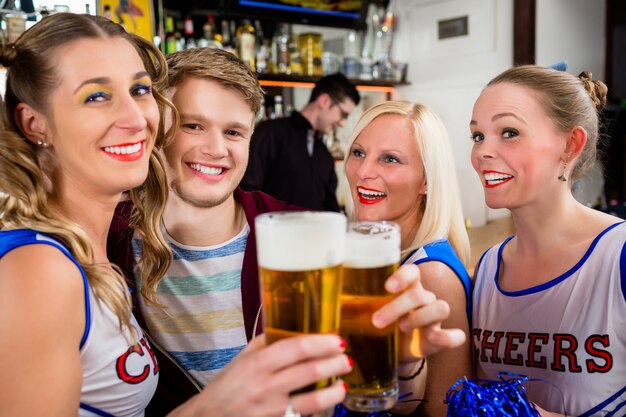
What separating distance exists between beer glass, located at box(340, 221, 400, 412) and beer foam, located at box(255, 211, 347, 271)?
3.9 inches

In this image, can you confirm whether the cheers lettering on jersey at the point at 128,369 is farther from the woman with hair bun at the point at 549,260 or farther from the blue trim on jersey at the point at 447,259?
the woman with hair bun at the point at 549,260

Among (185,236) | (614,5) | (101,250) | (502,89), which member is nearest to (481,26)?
(614,5)

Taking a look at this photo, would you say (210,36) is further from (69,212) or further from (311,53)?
(69,212)

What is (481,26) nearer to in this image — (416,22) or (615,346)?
(416,22)

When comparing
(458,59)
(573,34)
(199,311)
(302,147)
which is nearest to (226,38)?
(302,147)

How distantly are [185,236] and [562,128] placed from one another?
1.07m

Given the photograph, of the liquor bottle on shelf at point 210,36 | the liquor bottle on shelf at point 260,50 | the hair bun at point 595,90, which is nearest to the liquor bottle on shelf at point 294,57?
the liquor bottle on shelf at point 260,50

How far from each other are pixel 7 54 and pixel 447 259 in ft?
3.53

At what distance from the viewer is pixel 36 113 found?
1.10 meters

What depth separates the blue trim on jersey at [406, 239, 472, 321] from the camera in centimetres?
132

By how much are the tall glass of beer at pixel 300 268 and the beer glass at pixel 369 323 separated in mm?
83

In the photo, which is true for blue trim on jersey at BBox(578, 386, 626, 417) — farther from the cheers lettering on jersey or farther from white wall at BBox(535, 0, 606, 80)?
white wall at BBox(535, 0, 606, 80)

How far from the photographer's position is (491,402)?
87 centimetres

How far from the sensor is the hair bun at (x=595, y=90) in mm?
1471
